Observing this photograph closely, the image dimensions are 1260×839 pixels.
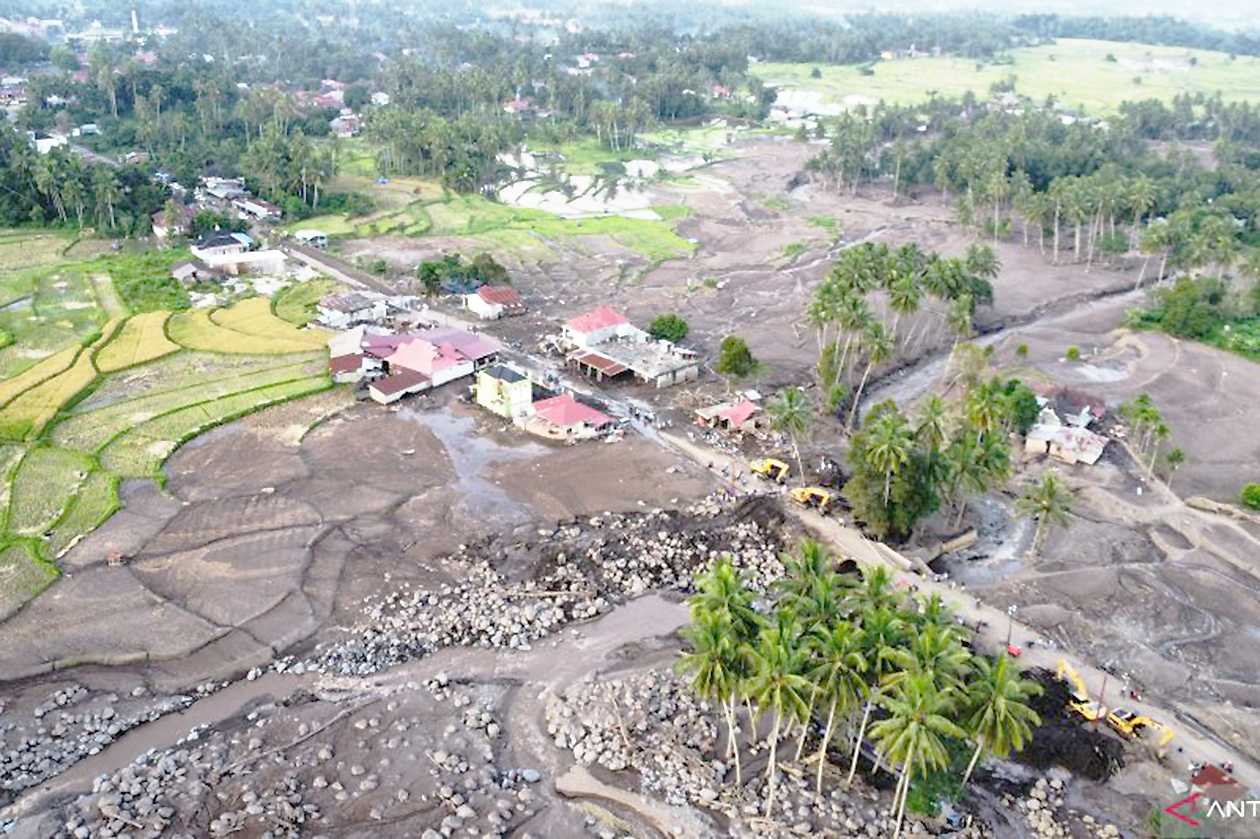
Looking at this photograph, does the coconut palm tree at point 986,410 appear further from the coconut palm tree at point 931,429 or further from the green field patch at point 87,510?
the green field patch at point 87,510

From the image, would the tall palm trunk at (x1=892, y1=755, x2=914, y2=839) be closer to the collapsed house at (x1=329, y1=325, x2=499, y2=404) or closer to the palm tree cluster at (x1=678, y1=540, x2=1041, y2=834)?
the palm tree cluster at (x1=678, y1=540, x2=1041, y2=834)

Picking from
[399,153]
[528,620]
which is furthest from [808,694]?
[399,153]

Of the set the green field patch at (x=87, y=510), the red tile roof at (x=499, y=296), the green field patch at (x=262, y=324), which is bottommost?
the green field patch at (x=87, y=510)

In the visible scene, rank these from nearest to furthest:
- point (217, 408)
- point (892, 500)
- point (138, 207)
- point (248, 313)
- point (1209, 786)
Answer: point (1209, 786) → point (892, 500) → point (217, 408) → point (248, 313) → point (138, 207)

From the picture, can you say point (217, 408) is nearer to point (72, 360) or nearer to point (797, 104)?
point (72, 360)

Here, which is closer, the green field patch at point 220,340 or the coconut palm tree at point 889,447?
the coconut palm tree at point 889,447

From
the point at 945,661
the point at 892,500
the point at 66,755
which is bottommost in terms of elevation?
the point at 66,755

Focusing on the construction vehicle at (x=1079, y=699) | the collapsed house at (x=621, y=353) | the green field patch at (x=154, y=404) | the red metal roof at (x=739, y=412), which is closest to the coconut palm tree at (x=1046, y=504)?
the construction vehicle at (x=1079, y=699)
